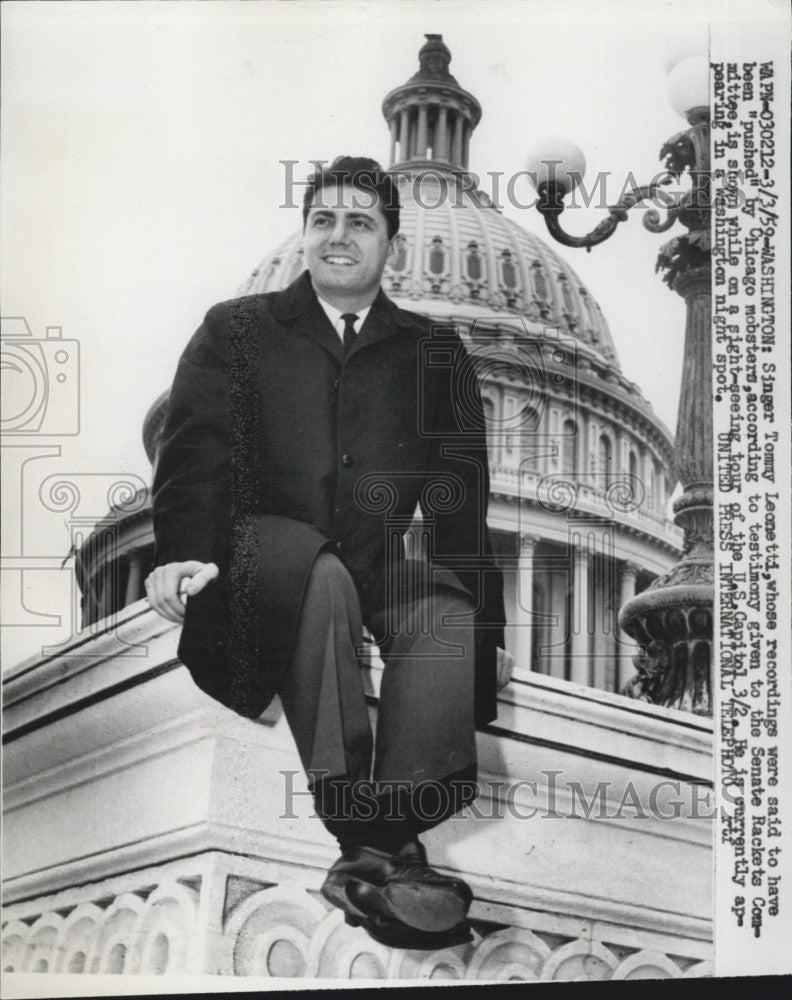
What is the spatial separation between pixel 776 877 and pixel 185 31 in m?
6.21

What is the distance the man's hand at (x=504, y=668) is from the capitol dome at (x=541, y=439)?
65mm

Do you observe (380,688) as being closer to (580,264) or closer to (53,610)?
(53,610)

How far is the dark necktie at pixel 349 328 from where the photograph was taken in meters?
11.0

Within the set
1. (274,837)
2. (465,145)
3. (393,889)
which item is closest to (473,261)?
(465,145)

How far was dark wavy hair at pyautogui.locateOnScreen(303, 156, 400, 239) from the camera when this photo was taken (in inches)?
435

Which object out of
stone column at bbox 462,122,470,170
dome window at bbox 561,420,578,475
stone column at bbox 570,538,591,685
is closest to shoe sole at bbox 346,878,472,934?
stone column at bbox 570,538,591,685

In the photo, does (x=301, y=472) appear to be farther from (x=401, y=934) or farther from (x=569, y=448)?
(x=401, y=934)

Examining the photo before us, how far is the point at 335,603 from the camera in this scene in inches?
416

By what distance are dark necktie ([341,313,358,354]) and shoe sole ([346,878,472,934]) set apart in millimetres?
3180

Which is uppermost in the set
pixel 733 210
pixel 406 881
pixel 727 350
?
pixel 733 210

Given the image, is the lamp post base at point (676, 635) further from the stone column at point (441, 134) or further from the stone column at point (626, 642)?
the stone column at point (441, 134)

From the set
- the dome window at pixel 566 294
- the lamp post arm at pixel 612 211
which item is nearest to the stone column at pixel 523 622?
the dome window at pixel 566 294

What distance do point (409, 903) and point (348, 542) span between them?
6.90 ft

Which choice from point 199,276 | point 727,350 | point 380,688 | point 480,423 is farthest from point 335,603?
point 727,350
